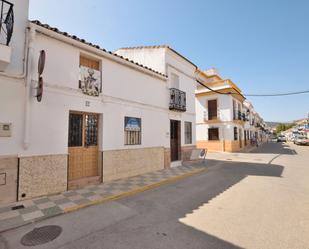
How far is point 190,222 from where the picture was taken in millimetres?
3828

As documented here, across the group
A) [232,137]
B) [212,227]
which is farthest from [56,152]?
[232,137]

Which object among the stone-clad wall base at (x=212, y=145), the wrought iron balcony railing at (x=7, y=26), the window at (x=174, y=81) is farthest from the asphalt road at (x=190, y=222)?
the stone-clad wall base at (x=212, y=145)

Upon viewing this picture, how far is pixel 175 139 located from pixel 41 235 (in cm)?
845

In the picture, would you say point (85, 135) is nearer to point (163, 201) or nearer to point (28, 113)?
point (28, 113)

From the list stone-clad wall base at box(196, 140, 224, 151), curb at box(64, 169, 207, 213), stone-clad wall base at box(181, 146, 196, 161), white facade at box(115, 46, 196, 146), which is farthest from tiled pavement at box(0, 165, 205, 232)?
stone-clad wall base at box(196, 140, 224, 151)

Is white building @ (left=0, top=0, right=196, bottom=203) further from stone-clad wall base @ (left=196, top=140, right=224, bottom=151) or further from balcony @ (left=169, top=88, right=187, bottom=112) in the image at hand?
stone-clad wall base @ (left=196, top=140, right=224, bottom=151)

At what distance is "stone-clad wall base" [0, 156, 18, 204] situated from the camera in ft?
14.7

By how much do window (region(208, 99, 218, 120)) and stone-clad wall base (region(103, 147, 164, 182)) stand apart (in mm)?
13358

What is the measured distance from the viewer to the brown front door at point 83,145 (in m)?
6.10

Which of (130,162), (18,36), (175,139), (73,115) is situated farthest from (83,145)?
(175,139)

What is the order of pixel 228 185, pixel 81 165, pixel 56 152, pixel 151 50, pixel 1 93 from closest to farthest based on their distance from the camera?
pixel 1 93 → pixel 56 152 → pixel 81 165 → pixel 228 185 → pixel 151 50

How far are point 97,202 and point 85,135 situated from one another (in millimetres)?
2547

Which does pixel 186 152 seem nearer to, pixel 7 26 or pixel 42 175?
pixel 42 175

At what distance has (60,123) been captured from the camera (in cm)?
561
